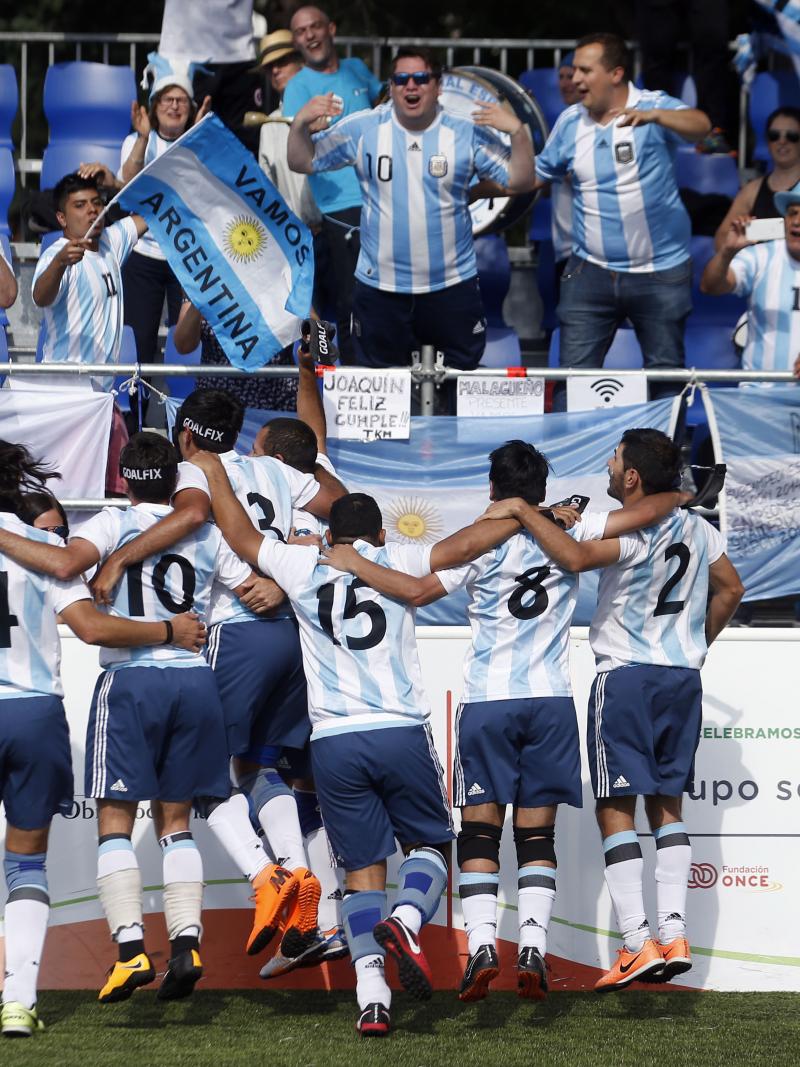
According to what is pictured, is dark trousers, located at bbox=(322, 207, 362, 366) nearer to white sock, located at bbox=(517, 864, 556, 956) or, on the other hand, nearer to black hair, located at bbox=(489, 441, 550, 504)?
black hair, located at bbox=(489, 441, 550, 504)

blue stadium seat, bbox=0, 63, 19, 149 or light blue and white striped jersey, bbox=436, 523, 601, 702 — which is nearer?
light blue and white striped jersey, bbox=436, 523, 601, 702

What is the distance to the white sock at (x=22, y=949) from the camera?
243 inches

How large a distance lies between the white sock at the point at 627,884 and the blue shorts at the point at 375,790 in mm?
668

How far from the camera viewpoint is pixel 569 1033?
6430 millimetres

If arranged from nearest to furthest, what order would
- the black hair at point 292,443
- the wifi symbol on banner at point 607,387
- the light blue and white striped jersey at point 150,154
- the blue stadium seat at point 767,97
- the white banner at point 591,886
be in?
the white banner at point 591,886, the black hair at point 292,443, the wifi symbol on banner at point 607,387, the light blue and white striped jersey at point 150,154, the blue stadium seat at point 767,97

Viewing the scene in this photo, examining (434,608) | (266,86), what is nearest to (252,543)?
(434,608)

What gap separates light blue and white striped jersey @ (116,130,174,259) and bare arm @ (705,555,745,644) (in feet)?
13.3

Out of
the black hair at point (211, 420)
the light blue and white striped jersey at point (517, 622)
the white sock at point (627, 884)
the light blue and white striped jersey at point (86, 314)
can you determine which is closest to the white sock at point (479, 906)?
the white sock at point (627, 884)

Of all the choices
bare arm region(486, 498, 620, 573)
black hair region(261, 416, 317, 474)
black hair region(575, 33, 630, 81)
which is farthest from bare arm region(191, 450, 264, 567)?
black hair region(575, 33, 630, 81)

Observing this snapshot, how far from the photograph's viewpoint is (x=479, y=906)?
6.50 metres

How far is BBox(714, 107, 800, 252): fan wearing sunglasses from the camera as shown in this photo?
10234mm

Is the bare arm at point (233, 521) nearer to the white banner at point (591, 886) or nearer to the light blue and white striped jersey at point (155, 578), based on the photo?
the light blue and white striped jersey at point (155, 578)

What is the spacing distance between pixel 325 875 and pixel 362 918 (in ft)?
2.60

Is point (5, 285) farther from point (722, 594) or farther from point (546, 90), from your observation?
point (546, 90)
